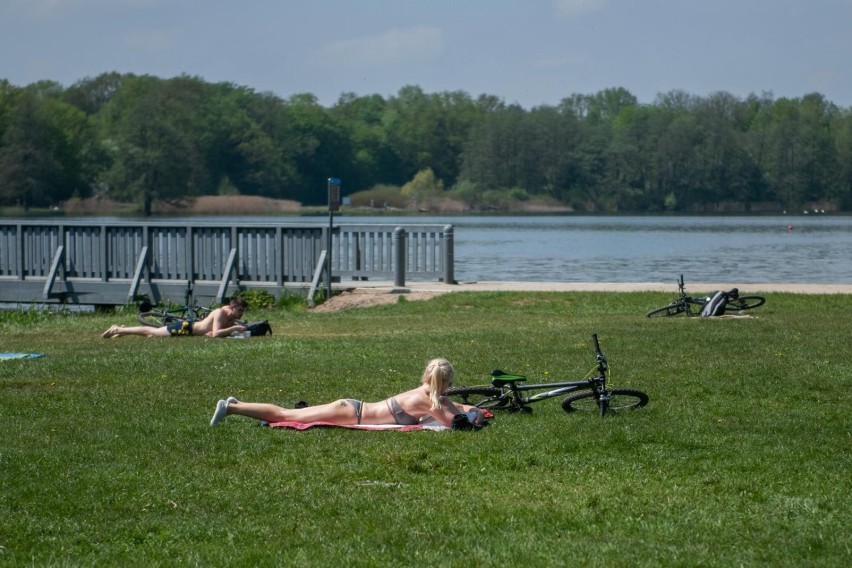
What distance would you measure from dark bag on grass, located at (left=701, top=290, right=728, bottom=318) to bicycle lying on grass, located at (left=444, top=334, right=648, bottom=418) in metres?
8.48

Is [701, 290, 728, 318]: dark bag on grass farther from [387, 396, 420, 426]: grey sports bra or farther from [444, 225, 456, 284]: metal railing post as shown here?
[387, 396, 420, 426]: grey sports bra

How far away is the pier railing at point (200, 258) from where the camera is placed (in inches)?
995

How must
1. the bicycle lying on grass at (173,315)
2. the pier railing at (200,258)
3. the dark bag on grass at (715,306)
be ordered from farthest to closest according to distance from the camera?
the pier railing at (200,258)
the dark bag on grass at (715,306)
the bicycle lying on grass at (173,315)

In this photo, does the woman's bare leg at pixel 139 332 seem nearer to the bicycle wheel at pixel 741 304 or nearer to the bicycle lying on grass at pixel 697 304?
the bicycle lying on grass at pixel 697 304

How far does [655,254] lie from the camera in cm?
5056

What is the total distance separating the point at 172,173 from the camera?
9975 centimetres

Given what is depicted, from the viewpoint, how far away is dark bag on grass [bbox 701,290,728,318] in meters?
19.0

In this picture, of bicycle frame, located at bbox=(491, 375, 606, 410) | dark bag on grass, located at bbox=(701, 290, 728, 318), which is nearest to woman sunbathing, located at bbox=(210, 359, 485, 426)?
bicycle frame, located at bbox=(491, 375, 606, 410)

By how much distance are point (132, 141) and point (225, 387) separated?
91.7 metres

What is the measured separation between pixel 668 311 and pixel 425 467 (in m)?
11.9

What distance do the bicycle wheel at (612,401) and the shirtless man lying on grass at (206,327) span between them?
7971 millimetres

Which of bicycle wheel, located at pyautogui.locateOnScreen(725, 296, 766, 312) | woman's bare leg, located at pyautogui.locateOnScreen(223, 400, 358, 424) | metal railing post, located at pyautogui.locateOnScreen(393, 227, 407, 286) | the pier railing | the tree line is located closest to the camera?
woman's bare leg, located at pyautogui.locateOnScreen(223, 400, 358, 424)

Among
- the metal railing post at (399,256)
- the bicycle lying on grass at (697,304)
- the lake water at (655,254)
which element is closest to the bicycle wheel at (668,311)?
the bicycle lying on grass at (697,304)

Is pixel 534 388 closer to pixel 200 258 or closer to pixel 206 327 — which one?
pixel 206 327
